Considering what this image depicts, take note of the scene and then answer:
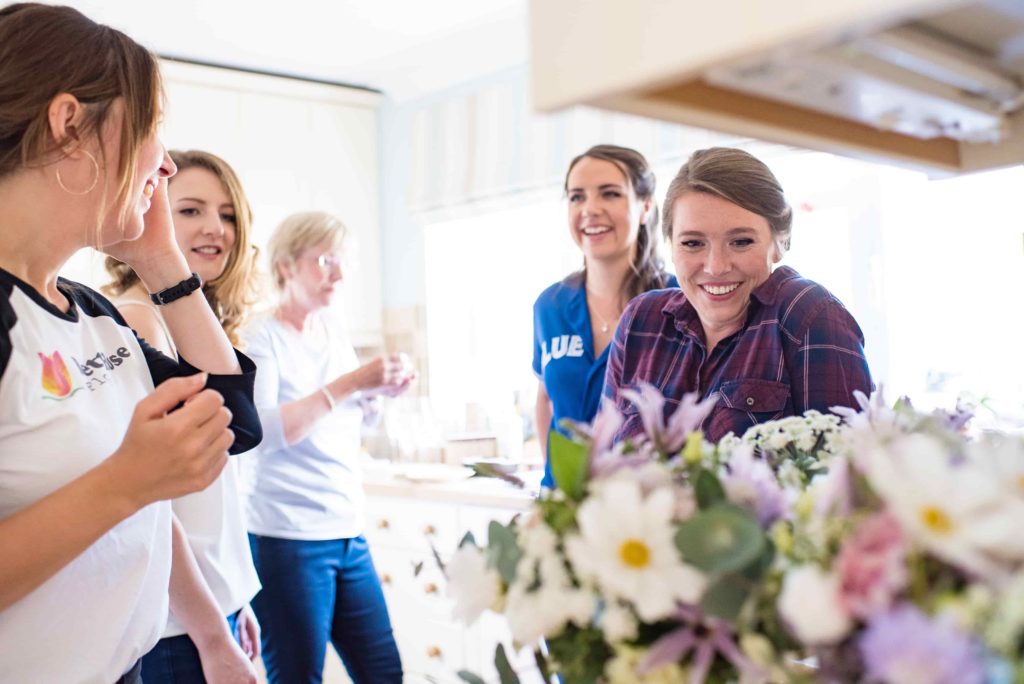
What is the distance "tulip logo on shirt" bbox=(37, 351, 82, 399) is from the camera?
1.06m

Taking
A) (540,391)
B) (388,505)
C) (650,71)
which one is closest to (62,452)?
(650,71)

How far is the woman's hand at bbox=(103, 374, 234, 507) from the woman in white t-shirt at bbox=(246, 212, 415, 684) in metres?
1.40

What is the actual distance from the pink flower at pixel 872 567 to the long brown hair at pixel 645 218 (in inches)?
74.9

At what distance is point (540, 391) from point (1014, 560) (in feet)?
7.52

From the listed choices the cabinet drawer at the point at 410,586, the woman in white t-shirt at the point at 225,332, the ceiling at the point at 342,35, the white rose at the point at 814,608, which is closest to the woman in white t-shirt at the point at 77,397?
the woman in white t-shirt at the point at 225,332

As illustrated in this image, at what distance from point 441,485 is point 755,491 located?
2812 mm

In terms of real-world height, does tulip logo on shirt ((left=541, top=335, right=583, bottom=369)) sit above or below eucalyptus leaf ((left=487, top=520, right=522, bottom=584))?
above

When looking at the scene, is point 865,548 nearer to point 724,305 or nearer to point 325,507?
point 724,305

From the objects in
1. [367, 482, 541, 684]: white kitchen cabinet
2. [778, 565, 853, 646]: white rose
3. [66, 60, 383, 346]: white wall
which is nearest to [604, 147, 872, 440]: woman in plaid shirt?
[778, 565, 853, 646]: white rose

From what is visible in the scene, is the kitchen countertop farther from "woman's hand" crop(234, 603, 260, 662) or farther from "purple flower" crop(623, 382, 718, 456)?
"purple flower" crop(623, 382, 718, 456)

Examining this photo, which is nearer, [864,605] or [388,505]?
[864,605]

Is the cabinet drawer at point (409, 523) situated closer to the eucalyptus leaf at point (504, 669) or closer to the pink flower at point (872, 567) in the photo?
the eucalyptus leaf at point (504, 669)

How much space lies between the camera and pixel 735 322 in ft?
5.43

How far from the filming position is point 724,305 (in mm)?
1652
